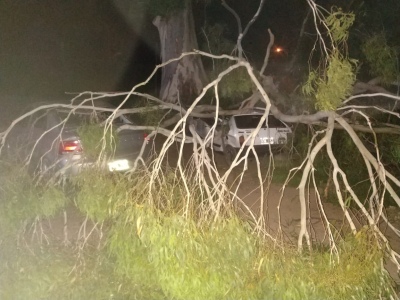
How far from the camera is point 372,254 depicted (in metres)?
4.22

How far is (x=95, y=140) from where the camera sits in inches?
232

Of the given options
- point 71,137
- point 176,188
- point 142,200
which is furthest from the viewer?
point 71,137

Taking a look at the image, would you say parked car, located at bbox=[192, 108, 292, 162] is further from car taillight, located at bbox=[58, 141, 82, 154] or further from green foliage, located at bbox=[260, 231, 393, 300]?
green foliage, located at bbox=[260, 231, 393, 300]

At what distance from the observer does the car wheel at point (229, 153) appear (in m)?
11.8

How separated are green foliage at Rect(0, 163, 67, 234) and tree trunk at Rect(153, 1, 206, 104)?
274 inches

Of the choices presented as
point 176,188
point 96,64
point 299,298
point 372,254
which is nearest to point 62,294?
point 176,188

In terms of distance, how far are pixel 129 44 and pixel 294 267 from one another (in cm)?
1911

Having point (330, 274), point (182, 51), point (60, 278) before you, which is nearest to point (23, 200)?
point (60, 278)

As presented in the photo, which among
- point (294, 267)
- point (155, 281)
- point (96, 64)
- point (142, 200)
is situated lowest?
point (96, 64)

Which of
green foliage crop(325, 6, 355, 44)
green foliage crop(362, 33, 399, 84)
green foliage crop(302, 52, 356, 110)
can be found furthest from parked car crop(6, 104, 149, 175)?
green foliage crop(362, 33, 399, 84)

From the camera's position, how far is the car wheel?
38.8ft

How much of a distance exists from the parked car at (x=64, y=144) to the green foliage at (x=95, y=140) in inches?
1.3

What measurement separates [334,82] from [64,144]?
180 inches

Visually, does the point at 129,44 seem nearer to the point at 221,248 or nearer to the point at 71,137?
the point at 71,137
